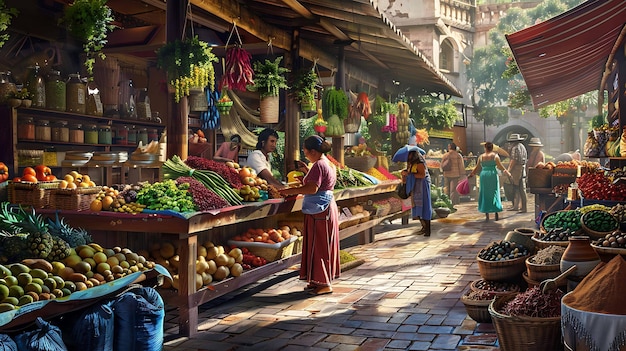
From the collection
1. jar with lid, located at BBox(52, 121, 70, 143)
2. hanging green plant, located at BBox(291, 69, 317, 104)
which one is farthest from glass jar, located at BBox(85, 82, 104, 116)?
hanging green plant, located at BBox(291, 69, 317, 104)

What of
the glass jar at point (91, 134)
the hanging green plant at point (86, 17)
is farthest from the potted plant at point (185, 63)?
the glass jar at point (91, 134)

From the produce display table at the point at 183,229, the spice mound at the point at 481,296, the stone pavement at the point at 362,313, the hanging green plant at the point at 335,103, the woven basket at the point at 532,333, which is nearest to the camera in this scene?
the woven basket at the point at 532,333

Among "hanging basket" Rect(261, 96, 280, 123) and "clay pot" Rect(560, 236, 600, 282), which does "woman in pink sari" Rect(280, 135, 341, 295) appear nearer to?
"hanging basket" Rect(261, 96, 280, 123)

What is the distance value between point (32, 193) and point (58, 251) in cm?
166

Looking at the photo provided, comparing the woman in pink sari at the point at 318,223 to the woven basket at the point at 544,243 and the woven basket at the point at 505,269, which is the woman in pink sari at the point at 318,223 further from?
the woven basket at the point at 544,243

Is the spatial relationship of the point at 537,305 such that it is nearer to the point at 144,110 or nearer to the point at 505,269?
the point at 505,269

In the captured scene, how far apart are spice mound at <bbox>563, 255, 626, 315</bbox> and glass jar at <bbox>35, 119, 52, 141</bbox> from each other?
755 centimetres

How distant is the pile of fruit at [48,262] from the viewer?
3748mm

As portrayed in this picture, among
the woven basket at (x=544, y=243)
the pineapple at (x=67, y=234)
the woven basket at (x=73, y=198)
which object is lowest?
the woven basket at (x=544, y=243)

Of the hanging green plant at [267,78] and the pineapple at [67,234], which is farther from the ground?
the hanging green plant at [267,78]

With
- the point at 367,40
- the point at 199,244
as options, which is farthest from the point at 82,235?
the point at 367,40

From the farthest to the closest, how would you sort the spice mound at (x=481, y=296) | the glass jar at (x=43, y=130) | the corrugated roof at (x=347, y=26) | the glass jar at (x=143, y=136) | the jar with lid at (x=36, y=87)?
the glass jar at (x=143, y=136) → the glass jar at (x=43, y=130) → the jar with lid at (x=36, y=87) → the corrugated roof at (x=347, y=26) → the spice mound at (x=481, y=296)

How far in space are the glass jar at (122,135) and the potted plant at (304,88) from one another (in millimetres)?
3202

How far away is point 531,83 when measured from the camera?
1336 cm
